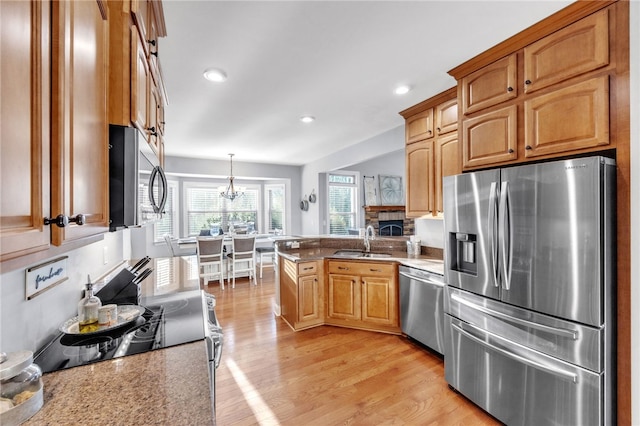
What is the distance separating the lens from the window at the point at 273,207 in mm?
7586

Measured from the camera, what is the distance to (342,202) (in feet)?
23.0

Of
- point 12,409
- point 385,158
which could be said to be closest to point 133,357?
point 12,409

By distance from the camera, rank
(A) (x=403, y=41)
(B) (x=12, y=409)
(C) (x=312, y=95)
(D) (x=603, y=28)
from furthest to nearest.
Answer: (C) (x=312, y=95) < (A) (x=403, y=41) < (D) (x=603, y=28) < (B) (x=12, y=409)

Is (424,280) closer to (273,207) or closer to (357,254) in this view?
(357,254)

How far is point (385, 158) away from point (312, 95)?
4835 mm

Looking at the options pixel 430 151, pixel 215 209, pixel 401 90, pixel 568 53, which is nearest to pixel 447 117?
pixel 430 151

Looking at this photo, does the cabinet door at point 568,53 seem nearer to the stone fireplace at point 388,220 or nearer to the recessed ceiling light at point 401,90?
the recessed ceiling light at point 401,90

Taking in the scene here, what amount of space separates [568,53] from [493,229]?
1.13m

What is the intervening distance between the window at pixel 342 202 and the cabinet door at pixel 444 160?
3.91 m

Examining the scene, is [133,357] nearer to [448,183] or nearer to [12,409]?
[12,409]

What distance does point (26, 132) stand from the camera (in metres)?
0.53

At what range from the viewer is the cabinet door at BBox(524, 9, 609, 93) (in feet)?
5.03

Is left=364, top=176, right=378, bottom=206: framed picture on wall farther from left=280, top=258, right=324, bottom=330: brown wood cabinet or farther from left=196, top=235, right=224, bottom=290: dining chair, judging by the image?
left=280, top=258, right=324, bottom=330: brown wood cabinet

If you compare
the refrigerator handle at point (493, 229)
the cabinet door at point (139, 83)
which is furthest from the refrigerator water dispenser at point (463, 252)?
the cabinet door at point (139, 83)
